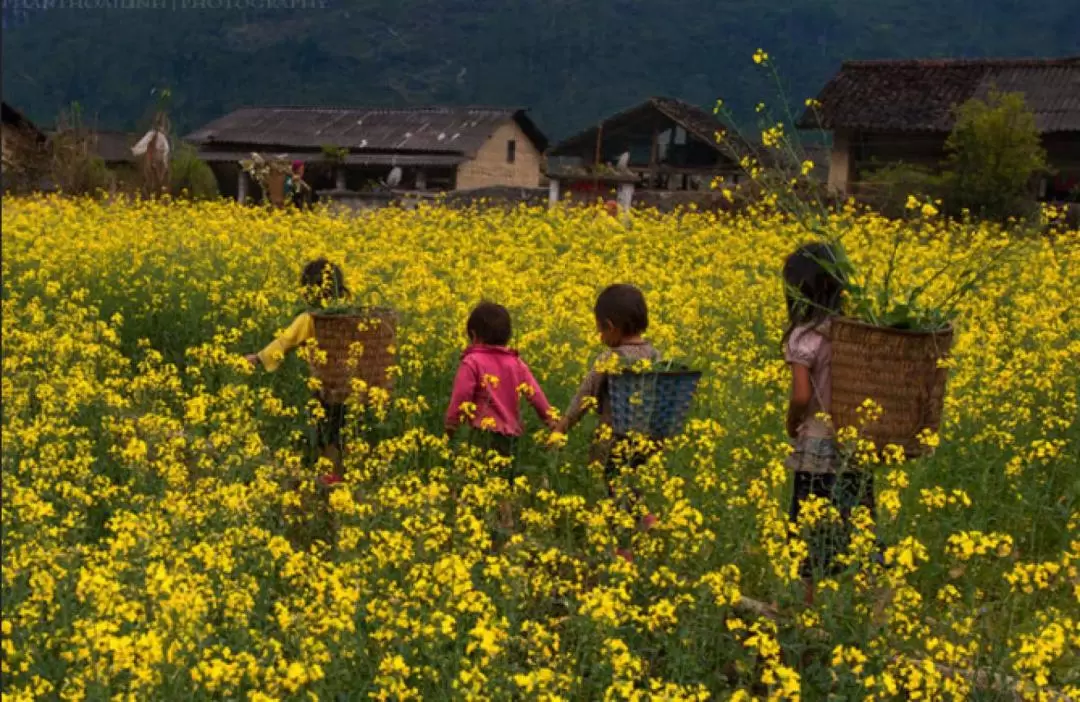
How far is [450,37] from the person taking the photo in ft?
366

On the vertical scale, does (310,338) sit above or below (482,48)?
below

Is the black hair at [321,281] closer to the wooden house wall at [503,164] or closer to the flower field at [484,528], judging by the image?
the flower field at [484,528]

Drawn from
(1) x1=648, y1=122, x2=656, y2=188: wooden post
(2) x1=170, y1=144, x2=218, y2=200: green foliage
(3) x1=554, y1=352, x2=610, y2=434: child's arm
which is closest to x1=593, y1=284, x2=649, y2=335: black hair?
(3) x1=554, y1=352, x2=610, y2=434: child's arm

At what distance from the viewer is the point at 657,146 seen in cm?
3134

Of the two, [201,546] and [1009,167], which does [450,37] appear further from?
[201,546]

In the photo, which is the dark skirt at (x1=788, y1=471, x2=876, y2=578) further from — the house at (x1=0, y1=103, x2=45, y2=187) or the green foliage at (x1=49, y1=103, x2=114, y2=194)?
the house at (x1=0, y1=103, x2=45, y2=187)

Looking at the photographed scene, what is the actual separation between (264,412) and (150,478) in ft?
4.52

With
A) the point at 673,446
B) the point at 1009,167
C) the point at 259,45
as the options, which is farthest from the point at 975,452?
the point at 259,45

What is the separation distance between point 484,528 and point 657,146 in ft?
92.0

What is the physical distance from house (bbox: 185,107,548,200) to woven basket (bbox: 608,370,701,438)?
1090 inches

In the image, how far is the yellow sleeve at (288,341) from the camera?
562 cm

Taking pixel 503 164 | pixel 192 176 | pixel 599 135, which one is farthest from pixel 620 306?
pixel 503 164

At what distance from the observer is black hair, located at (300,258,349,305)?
5910 mm

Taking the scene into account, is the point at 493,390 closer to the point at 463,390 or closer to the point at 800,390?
the point at 463,390
